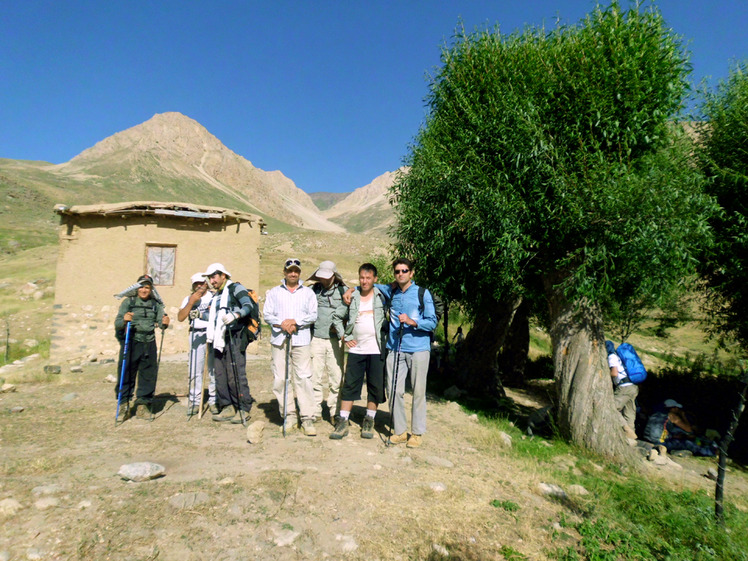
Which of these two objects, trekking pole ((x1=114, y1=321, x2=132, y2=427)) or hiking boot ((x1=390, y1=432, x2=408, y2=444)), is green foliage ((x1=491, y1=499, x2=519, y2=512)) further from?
trekking pole ((x1=114, y1=321, x2=132, y2=427))

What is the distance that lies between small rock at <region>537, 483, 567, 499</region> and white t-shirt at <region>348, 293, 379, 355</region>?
8.05ft

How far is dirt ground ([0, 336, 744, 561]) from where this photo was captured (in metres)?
3.38

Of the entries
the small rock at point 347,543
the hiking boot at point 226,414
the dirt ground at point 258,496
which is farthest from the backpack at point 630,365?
the hiking boot at point 226,414

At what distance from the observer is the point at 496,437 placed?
262 inches

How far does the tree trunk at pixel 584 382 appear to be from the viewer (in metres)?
6.61

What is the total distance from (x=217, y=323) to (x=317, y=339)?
4.87 ft

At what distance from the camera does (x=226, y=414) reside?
6.47m

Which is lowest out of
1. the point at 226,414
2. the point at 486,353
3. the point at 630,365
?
the point at 226,414

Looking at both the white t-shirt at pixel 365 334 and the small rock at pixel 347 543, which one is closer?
the small rock at pixel 347 543

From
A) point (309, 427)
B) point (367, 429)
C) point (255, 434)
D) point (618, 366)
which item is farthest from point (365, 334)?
point (618, 366)

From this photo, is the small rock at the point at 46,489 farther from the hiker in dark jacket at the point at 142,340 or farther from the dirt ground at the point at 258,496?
the hiker in dark jacket at the point at 142,340

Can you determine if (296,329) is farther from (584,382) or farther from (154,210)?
(154,210)

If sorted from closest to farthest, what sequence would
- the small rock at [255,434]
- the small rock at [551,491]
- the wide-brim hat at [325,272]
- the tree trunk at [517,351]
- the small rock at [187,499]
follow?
1. the small rock at [187,499]
2. the small rock at [551,491]
3. the small rock at [255,434]
4. the wide-brim hat at [325,272]
5. the tree trunk at [517,351]

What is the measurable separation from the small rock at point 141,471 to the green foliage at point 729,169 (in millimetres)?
8848
